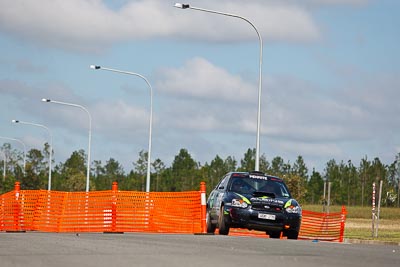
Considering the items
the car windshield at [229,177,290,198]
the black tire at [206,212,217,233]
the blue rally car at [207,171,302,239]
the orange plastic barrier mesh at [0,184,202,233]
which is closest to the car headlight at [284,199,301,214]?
the blue rally car at [207,171,302,239]

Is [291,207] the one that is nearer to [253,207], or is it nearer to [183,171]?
[253,207]

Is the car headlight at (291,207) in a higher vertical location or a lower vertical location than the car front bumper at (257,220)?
higher

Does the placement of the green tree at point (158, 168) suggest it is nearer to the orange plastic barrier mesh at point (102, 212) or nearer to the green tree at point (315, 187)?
the green tree at point (315, 187)

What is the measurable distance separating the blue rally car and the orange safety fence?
3.54 feet

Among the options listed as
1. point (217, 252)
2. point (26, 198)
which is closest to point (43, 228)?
point (26, 198)

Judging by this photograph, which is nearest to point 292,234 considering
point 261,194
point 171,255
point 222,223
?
point 261,194

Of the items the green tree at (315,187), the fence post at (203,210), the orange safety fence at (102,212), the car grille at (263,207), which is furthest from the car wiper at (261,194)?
the green tree at (315,187)

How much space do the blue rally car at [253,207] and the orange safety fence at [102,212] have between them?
3.54 feet

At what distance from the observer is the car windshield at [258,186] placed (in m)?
28.1

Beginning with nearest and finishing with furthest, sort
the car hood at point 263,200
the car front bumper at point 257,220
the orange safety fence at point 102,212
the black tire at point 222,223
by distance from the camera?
the car front bumper at point 257,220
the black tire at point 222,223
the car hood at point 263,200
the orange safety fence at point 102,212

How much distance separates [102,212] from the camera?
29.6 metres

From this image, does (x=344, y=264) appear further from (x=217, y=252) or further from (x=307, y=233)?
(x=307, y=233)

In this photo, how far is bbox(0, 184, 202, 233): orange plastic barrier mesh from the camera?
96.4ft

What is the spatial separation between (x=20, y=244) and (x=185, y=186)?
6595 inches
